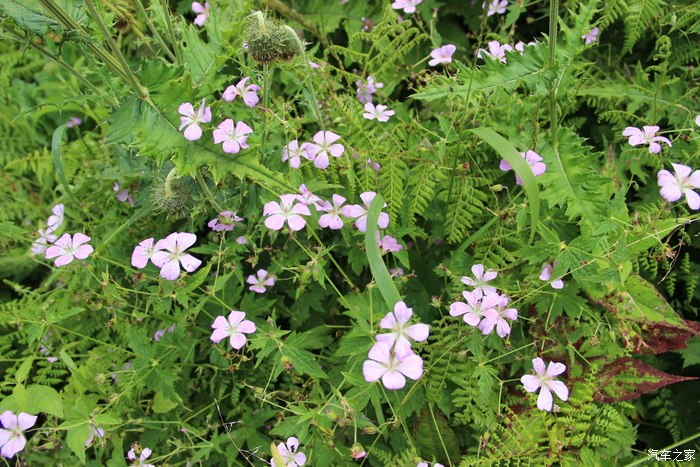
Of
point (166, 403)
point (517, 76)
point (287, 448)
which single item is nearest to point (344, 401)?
point (287, 448)

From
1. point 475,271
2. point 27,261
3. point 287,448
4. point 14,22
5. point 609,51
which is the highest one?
point 14,22

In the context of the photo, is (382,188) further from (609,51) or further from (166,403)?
(609,51)

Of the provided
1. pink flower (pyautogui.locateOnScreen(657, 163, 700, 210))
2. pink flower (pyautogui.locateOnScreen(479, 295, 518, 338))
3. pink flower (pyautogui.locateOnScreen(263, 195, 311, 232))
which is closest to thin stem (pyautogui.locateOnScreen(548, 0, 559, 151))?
pink flower (pyautogui.locateOnScreen(657, 163, 700, 210))

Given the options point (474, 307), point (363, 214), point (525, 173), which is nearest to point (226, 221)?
point (363, 214)

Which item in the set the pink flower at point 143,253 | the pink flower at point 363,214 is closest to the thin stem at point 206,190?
the pink flower at point 143,253

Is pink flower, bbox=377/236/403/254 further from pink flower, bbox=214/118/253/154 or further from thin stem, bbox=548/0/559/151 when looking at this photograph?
thin stem, bbox=548/0/559/151

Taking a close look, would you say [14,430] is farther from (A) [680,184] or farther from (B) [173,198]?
(A) [680,184]
